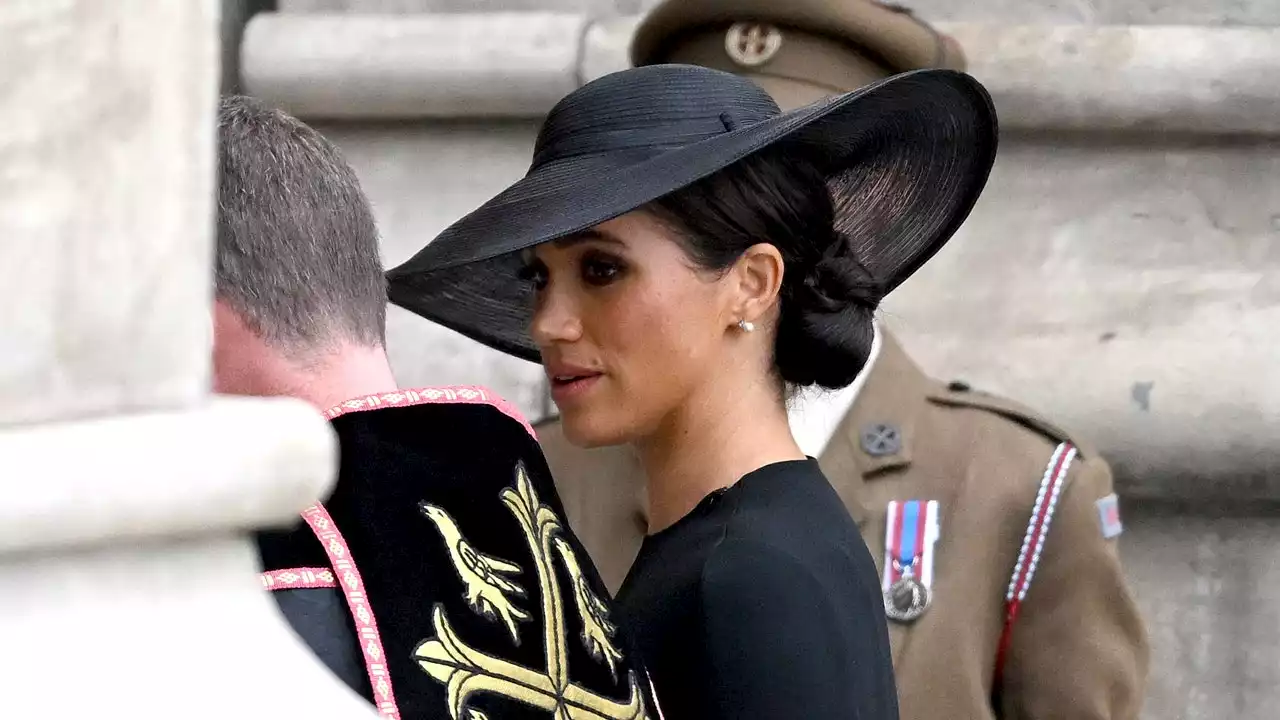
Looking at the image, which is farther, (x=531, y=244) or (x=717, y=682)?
(x=531, y=244)

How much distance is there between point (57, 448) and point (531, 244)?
0.77 m


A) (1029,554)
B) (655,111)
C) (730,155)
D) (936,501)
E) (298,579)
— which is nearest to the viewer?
(298,579)

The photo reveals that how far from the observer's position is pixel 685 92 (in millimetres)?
1598

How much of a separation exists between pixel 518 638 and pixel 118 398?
428 millimetres

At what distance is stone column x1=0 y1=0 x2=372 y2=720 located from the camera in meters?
0.79

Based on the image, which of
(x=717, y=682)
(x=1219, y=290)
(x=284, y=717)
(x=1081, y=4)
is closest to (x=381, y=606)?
(x=284, y=717)

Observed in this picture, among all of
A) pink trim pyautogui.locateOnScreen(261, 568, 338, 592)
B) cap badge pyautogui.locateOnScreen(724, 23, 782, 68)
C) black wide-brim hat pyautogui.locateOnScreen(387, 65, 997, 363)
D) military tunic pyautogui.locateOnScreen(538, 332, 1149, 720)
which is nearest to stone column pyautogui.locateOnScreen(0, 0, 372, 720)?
pink trim pyautogui.locateOnScreen(261, 568, 338, 592)

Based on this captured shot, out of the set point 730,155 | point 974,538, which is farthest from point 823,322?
point 974,538

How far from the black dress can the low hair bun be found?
6.1 inches

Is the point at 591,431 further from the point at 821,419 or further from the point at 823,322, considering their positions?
the point at 821,419

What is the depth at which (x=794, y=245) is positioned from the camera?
160 centimetres

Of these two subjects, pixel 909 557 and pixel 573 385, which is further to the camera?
pixel 909 557

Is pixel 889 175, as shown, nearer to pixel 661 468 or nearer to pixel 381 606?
pixel 661 468

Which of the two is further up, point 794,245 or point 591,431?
point 794,245
